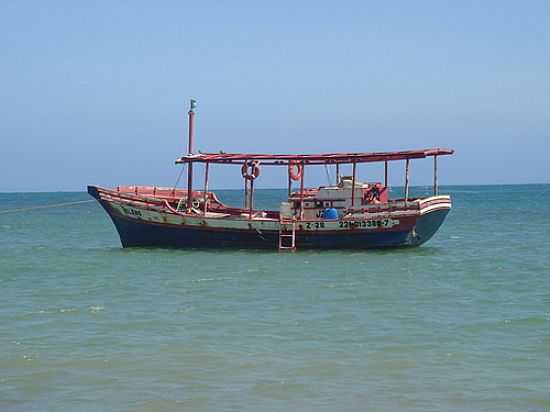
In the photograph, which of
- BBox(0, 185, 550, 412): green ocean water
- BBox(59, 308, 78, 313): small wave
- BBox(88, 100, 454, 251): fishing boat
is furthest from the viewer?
BBox(88, 100, 454, 251): fishing boat

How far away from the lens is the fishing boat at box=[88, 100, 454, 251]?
26.9m

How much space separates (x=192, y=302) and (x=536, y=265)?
37.3 ft

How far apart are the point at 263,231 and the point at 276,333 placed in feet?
40.7

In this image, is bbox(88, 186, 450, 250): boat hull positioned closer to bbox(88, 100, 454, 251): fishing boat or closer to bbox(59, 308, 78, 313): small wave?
bbox(88, 100, 454, 251): fishing boat

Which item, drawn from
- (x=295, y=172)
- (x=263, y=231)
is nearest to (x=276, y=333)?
(x=263, y=231)

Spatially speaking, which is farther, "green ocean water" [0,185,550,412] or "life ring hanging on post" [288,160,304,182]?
"life ring hanging on post" [288,160,304,182]

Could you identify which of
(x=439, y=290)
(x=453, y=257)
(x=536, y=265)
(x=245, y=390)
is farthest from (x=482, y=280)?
(x=245, y=390)

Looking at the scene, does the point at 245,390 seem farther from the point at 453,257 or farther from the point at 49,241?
the point at 49,241

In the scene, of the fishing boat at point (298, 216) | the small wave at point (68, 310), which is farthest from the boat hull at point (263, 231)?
the small wave at point (68, 310)

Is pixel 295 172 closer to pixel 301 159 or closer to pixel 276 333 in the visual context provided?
pixel 301 159

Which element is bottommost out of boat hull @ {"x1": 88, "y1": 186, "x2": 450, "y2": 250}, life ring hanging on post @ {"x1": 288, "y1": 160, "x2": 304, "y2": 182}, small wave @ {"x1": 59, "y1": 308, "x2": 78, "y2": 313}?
small wave @ {"x1": 59, "y1": 308, "x2": 78, "y2": 313}

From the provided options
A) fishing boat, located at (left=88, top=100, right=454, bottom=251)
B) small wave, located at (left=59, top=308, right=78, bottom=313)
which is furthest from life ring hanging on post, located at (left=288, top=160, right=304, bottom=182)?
small wave, located at (left=59, top=308, right=78, bottom=313)

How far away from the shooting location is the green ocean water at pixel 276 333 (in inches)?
443

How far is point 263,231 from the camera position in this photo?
27.5 m
